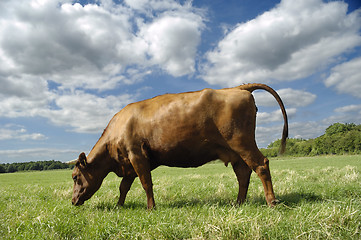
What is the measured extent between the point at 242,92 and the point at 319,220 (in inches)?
111

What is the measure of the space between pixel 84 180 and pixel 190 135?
3.00 meters

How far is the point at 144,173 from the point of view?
541 cm

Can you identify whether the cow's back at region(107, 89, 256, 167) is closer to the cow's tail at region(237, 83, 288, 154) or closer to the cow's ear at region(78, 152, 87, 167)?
the cow's tail at region(237, 83, 288, 154)

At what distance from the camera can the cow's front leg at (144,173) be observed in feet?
17.5

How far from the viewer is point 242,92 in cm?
540

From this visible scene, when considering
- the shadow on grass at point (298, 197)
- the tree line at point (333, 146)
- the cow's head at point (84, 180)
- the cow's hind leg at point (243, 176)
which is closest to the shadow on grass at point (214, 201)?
the shadow on grass at point (298, 197)

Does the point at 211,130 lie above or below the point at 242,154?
above

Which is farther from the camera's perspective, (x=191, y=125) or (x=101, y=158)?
(x=101, y=158)

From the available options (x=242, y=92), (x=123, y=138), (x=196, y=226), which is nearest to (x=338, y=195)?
(x=242, y=92)

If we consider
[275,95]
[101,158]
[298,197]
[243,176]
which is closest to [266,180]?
[243,176]

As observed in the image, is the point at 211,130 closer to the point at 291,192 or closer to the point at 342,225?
the point at 342,225

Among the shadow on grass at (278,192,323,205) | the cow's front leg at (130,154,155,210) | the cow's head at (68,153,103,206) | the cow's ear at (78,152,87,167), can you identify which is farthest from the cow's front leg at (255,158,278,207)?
the cow's ear at (78,152,87,167)

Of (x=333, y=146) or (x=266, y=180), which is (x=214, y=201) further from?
(x=333, y=146)

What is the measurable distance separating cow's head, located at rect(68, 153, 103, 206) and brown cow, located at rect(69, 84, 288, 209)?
24 mm
